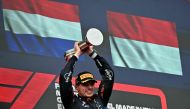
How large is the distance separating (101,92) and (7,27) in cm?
87

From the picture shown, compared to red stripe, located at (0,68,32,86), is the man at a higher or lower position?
lower

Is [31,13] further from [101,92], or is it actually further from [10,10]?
[101,92]

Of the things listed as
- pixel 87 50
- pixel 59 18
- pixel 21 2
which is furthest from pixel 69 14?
pixel 87 50

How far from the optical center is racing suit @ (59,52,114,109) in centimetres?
320

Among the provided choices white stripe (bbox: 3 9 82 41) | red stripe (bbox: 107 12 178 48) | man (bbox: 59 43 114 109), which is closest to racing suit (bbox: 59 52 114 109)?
man (bbox: 59 43 114 109)

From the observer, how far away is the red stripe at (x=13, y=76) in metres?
3.79

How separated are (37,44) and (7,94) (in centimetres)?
43

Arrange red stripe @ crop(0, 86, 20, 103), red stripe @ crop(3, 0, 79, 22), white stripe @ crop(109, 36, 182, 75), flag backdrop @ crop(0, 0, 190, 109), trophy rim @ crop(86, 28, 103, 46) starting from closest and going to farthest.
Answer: trophy rim @ crop(86, 28, 103, 46)
red stripe @ crop(0, 86, 20, 103)
flag backdrop @ crop(0, 0, 190, 109)
red stripe @ crop(3, 0, 79, 22)
white stripe @ crop(109, 36, 182, 75)

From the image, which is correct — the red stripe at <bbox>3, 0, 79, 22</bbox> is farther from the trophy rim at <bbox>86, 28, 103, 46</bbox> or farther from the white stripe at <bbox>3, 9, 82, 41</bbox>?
Result: the trophy rim at <bbox>86, 28, 103, 46</bbox>

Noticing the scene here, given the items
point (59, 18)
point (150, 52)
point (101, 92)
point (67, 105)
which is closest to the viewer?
point (67, 105)

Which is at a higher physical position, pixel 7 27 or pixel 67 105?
pixel 7 27

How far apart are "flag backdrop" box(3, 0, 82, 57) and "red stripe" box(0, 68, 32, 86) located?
0.15 meters

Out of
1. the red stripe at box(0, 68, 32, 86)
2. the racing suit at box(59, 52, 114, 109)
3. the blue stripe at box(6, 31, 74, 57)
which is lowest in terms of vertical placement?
the racing suit at box(59, 52, 114, 109)

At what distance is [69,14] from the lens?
13.9 ft
